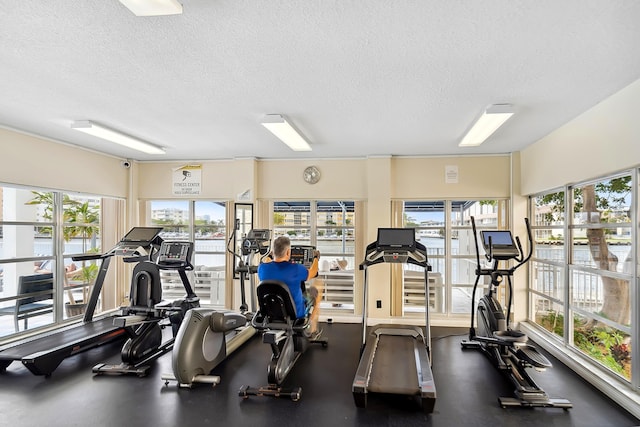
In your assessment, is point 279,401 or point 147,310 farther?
point 147,310

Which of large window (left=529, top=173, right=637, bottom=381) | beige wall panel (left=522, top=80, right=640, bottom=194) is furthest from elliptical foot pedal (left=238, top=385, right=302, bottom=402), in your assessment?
beige wall panel (left=522, top=80, right=640, bottom=194)

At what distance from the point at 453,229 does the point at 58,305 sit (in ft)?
21.8

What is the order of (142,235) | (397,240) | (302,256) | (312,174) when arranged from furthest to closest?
(312,174) → (302,256) → (142,235) → (397,240)

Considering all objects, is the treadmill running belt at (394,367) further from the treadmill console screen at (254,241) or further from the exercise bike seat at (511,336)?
the treadmill console screen at (254,241)

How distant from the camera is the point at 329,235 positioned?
271 inches

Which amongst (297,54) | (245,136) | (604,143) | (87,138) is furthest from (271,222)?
(604,143)

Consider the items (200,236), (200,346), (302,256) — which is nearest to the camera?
(200,346)

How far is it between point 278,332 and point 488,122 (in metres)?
3.34

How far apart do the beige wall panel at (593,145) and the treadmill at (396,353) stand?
204 centimetres

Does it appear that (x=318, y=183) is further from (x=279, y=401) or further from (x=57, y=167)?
(x=57, y=167)

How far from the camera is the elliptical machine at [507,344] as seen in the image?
3475 millimetres

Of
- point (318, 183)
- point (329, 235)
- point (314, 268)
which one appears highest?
point (318, 183)

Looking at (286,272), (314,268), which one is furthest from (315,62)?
(314,268)

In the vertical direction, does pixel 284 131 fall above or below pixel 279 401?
above
